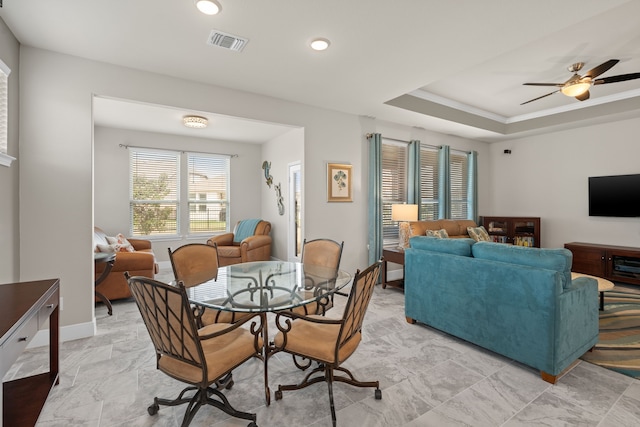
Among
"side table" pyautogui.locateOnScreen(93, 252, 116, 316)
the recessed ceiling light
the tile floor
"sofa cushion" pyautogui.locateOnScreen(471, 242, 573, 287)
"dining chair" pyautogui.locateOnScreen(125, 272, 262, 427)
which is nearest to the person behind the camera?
"dining chair" pyautogui.locateOnScreen(125, 272, 262, 427)

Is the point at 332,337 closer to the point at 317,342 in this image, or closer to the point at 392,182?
the point at 317,342

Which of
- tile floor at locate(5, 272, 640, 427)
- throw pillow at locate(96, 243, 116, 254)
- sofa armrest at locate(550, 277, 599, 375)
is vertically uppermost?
throw pillow at locate(96, 243, 116, 254)

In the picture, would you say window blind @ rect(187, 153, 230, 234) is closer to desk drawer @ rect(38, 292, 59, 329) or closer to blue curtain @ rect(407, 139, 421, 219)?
blue curtain @ rect(407, 139, 421, 219)

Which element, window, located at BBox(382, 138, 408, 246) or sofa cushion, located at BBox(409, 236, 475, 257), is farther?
window, located at BBox(382, 138, 408, 246)

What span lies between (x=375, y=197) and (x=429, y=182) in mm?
1733

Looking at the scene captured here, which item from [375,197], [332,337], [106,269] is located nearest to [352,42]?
[332,337]

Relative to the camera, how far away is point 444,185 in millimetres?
5828

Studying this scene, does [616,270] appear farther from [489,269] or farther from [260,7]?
[260,7]

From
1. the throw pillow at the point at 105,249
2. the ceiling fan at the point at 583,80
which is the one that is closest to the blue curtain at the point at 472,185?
the ceiling fan at the point at 583,80

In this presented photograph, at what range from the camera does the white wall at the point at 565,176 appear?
16.1ft

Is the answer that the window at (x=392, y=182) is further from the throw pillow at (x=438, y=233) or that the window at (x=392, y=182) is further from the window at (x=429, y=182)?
the throw pillow at (x=438, y=233)

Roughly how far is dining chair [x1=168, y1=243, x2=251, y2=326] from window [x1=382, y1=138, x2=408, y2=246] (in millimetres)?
3266

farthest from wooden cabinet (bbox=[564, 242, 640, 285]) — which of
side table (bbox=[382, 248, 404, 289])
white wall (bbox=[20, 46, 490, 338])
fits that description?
white wall (bbox=[20, 46, 490, 338])

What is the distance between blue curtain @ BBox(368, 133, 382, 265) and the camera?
15.7ft
